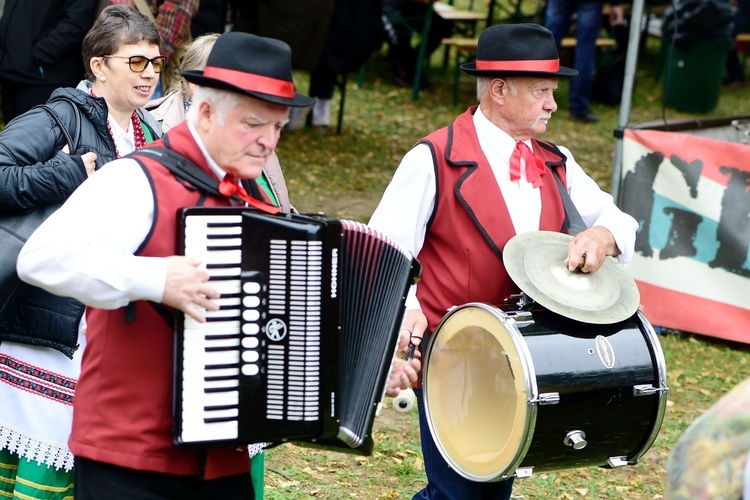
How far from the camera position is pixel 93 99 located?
141 inches

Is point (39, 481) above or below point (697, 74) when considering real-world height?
below

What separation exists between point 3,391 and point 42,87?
305cm

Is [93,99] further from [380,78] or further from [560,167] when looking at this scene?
[380,78]

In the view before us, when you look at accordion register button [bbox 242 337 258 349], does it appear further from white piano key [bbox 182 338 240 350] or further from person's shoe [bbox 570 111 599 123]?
person's shoe [bbox 570 111 599 123]

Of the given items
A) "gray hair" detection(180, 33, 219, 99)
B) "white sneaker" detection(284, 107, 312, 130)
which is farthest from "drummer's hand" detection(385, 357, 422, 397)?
"white sneaker" detection(284, 107, 312, 130)

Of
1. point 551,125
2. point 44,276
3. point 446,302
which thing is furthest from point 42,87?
point 551,125

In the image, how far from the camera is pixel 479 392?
3.41 metres

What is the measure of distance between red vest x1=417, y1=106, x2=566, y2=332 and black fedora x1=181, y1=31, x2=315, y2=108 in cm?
91

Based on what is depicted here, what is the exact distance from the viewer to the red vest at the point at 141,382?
2.55m

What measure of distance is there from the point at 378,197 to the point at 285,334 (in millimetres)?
6088

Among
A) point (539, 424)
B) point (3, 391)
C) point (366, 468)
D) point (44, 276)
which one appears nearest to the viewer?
point (44, 276)

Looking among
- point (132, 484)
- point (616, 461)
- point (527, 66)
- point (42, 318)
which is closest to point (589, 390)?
point (616, 461)

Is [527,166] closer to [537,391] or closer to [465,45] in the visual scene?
[537,391]

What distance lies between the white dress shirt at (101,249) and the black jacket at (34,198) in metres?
0.86
